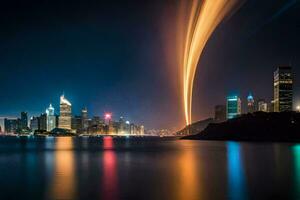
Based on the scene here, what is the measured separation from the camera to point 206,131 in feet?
528

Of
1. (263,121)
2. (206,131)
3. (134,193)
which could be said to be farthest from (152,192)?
(206,131)

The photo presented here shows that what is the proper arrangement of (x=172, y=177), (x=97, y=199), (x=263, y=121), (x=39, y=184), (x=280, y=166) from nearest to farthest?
(x=97, y=199)
(x=39, y=184)
(x=172, y=177)
(x=280, y=166)
(x=263, y=121)

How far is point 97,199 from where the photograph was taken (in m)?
20.9

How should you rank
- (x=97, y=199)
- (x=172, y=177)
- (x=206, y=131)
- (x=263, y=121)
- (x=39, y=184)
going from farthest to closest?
(x=206, y=131) < (x=263, y=121) < (x=172, y=177) < (x=39, y=184) < (x=97, y=199)

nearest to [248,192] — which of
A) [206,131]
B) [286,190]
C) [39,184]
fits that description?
A: [286,190]

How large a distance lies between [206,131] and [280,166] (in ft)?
409

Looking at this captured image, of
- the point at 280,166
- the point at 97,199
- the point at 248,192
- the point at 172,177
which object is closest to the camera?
the point at 97,199

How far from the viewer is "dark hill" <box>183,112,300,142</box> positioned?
4678 inches

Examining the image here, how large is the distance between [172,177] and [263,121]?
110367 mm

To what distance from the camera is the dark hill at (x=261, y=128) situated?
11881 centimetres

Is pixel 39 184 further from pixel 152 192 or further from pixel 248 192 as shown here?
pixel 248 192

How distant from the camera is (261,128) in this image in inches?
5074

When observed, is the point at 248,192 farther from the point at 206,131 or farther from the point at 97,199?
the point at 206,131

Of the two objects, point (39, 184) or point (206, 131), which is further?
point (206, 131)
